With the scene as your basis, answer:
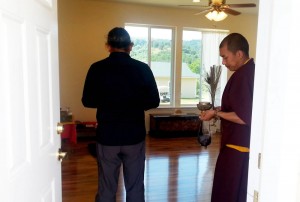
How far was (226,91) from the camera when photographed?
1.70 meters

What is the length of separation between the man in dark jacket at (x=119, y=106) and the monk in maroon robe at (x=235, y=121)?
547 mm

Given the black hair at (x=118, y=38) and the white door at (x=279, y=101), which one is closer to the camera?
the white door at (x=279, y=101)

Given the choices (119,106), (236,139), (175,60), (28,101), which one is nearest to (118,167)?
(119,106)

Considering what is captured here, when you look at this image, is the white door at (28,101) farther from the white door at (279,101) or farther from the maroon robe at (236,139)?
the maroon robe at (236,139)

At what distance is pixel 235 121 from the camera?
1616mm

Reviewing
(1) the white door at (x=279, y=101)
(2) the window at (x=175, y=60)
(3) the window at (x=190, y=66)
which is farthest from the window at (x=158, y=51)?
(1) the white door at (x=279, y=101)

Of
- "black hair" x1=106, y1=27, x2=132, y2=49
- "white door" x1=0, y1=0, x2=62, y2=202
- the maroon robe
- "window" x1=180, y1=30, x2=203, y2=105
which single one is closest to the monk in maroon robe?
the maroon robe

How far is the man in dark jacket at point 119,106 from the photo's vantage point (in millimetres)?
1805

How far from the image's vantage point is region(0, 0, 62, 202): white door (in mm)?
749

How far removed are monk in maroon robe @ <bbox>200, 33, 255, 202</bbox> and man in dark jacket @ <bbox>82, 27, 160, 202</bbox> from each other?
55cm

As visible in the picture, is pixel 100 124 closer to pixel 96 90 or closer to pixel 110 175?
pixel 96 90

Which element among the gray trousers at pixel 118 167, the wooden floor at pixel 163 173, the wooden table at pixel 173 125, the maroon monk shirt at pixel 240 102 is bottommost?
the wooden floor at pixel 163 173

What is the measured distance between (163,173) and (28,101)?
279 cm

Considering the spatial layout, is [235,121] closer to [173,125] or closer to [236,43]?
[236,43]
